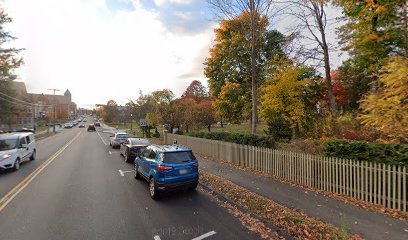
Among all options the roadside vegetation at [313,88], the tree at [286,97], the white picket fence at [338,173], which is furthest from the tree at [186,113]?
the white picket fence at [338,173]

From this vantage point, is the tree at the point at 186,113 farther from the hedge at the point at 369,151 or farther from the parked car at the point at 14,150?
the hedge at the point at 369,151

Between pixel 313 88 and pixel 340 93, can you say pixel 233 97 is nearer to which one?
pixel 313 88

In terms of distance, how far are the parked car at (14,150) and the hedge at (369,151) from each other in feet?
Answer: 46.0

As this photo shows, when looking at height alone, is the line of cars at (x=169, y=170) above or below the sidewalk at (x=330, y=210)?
above

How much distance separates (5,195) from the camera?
725cm

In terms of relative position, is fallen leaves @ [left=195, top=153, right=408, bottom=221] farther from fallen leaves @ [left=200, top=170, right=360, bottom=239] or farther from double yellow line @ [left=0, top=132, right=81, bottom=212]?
double yellow line @ [left=0, top=132, right=81, bottom=212]

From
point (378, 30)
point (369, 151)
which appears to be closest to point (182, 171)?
point (369, 151)

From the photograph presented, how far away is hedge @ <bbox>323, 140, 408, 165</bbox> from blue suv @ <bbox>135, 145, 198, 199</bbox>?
4.85m

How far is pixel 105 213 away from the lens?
5.93 metres

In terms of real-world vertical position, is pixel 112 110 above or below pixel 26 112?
above

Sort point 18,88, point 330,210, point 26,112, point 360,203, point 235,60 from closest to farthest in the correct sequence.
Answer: point 330,210 → point 360,203 → point 235,60 → point 18,88 → point 26,112

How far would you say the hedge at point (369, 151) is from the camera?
19.1ft

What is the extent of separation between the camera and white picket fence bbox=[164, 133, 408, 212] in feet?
19.0

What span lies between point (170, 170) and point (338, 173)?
5461 millimetres
